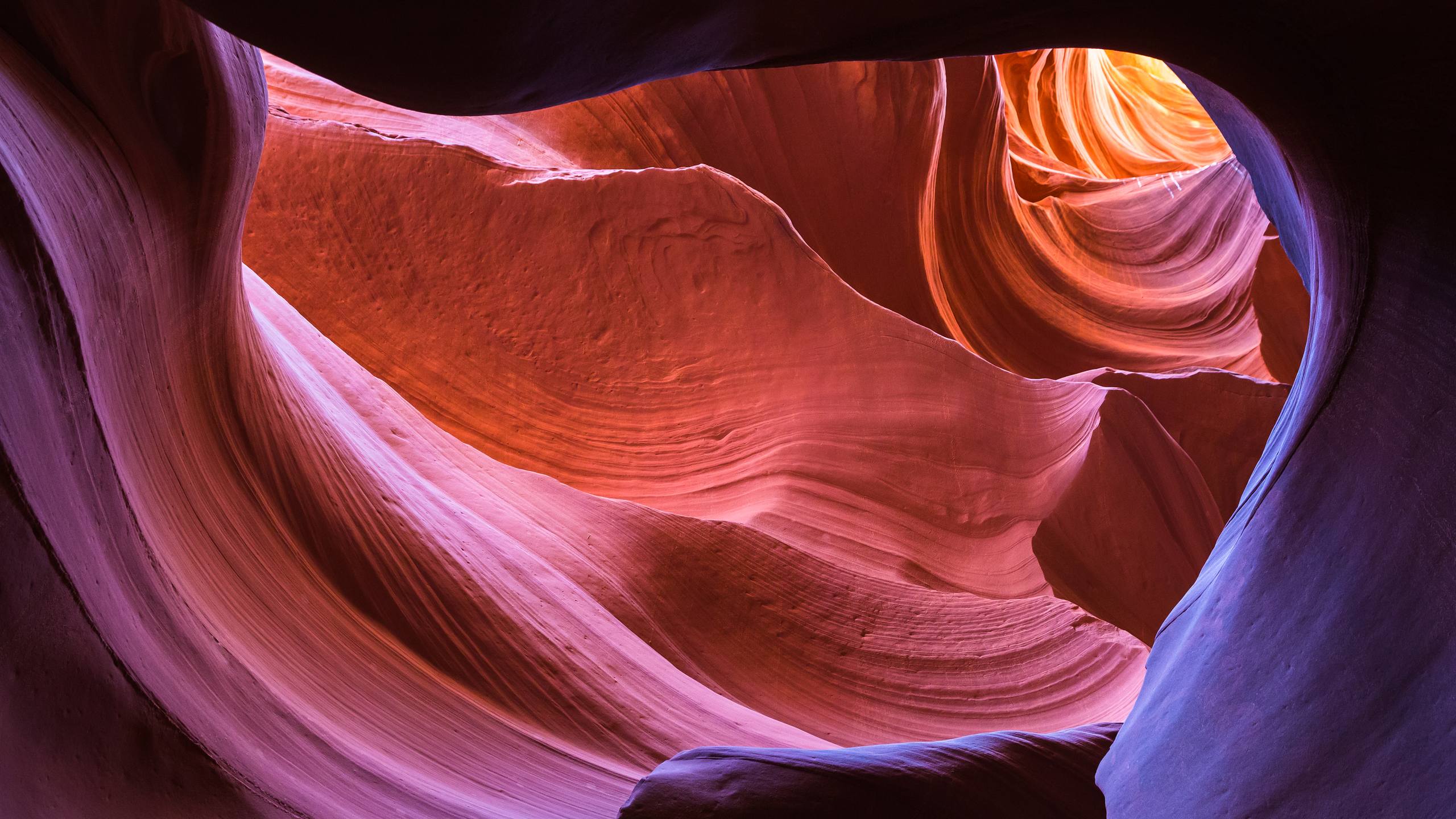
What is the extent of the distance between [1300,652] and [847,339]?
3175 millimetres

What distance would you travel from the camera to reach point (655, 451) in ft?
14.4

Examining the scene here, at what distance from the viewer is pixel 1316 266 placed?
1.92m

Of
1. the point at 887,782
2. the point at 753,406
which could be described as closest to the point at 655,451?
the point at 753,406

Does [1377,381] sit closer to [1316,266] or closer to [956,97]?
[1316,266]

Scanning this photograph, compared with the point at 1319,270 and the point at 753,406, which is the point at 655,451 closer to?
the point at 753,406

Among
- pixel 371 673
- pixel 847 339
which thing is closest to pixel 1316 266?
pixel 371 673

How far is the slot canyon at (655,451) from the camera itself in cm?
150

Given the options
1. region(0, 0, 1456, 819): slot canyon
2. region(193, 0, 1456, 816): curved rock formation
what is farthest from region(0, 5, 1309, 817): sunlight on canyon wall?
region(193, 0, 1456, 816): curved rock formation

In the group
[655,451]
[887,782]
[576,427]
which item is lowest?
[887,782]

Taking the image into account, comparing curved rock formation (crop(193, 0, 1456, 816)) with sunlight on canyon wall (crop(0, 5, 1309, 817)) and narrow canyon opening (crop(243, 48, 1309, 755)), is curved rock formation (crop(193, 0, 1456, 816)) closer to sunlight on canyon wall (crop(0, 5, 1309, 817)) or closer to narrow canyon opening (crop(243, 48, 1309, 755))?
sunlight on canyon wall (crop(0, 5, 1309, 817))

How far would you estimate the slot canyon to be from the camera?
1.50m

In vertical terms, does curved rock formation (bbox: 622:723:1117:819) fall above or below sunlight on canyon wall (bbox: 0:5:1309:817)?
below

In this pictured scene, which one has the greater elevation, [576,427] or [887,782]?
[576,427]

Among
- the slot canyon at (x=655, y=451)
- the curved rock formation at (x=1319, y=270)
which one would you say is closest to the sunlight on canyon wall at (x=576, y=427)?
the slot canyon at (x=655, y=451)
